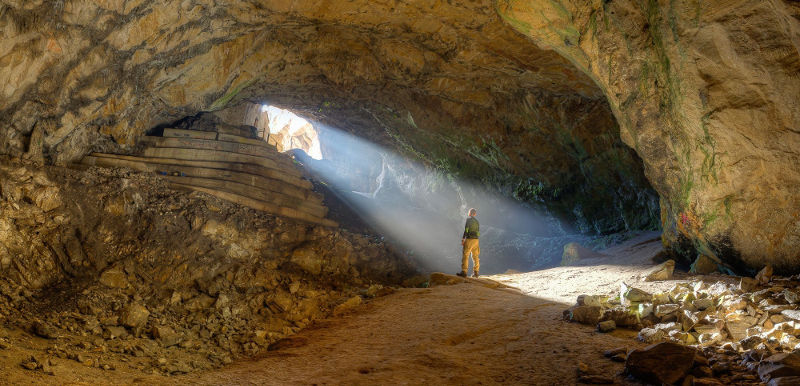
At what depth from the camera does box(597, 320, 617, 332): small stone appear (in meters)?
3.76

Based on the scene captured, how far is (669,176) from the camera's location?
5660mm

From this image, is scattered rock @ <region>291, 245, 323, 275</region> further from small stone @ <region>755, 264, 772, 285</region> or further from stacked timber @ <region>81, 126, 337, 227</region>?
small stone @ <region>755, 264, 772, 285</region>

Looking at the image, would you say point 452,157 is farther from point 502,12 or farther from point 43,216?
point 43,216

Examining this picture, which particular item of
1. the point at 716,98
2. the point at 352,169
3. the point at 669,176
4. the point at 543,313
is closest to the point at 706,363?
the point at 543,313

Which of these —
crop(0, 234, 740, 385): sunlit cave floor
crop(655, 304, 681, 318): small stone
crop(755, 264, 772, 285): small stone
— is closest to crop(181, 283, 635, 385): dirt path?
crop(0, 234, 740, 385): sunlit cave floor

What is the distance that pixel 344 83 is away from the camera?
973 cm

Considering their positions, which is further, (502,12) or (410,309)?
(502,12)

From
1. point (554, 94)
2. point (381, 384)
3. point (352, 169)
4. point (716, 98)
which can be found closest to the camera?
point (381, 384)

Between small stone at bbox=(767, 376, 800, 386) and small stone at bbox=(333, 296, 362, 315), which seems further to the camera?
small stone at bbox=(333, 296, 362, 315)

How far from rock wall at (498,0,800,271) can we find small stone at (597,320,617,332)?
243cm

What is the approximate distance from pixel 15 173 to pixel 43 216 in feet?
2.12

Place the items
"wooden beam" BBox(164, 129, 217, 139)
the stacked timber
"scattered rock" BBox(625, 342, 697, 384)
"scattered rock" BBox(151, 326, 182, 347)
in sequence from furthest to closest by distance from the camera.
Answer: "wooden beam" BBox(164, 129, 217, 139)
the stacked timber
"scattered rock" BBox(151, 326, 182, 347)
"scattered rock" BBox(625, 342, 697, 384)

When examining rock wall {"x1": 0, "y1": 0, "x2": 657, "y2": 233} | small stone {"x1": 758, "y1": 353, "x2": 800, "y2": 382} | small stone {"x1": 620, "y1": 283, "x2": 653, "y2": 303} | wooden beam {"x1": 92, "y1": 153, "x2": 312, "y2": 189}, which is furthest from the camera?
wooden beam {"x1": 92, "y1": 153, "x2": 312, "y2": 189}

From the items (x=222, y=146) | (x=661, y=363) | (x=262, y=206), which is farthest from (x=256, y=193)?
(x=661, y=363)
